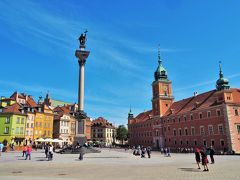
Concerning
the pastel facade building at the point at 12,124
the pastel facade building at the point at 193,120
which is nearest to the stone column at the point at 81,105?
the pastel facade building at the point at 193,120

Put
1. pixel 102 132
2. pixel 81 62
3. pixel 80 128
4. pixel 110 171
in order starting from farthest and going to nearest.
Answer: pixel 102 132 < pixel 81 62 < pixel 80 128 < pixel 110 171

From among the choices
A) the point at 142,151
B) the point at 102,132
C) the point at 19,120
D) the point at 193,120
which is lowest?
the point at 142,151

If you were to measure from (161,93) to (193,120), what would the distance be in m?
21.4

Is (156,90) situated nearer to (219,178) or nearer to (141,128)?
(141,128)

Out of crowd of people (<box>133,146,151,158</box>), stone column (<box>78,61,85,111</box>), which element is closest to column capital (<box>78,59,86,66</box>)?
stone column (<box>78,61,85,111</box>)

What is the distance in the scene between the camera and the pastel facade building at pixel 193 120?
50312 millimetres

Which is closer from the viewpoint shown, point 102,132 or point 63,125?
point 63,125

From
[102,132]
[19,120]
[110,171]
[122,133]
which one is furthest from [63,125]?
[110,171]

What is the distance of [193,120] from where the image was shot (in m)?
61.2

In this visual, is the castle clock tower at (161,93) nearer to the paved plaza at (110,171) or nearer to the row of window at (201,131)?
the row of window at (201,131)

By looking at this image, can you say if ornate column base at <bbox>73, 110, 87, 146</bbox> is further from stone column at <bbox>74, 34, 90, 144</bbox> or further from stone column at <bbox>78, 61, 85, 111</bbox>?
stone column at <bbox>78, 61, 85, 111</bbox>

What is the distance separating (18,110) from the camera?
2499 inches

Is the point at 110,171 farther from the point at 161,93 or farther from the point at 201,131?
the point at 161,93

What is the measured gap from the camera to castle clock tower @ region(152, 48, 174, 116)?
7968 centimetres
